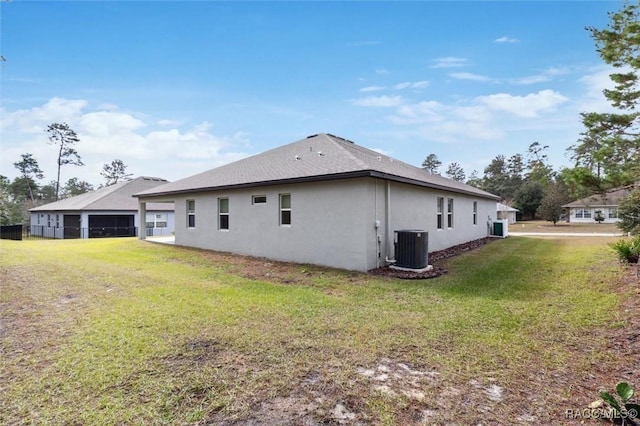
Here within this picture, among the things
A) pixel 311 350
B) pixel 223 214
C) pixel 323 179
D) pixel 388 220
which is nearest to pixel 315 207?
pixel 323 179

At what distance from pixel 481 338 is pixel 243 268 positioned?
696 cm

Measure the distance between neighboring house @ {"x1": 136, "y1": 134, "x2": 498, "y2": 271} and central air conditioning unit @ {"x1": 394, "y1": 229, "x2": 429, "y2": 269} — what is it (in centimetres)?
56

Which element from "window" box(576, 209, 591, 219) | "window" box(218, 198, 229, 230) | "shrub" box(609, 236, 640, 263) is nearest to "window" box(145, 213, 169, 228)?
"window" box(218, 198, 229, 230)

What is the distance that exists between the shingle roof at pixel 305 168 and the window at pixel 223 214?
772mm

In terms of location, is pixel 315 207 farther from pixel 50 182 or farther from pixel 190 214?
pixel 50 182

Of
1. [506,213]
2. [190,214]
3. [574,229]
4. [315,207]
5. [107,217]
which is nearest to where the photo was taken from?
[315,207]

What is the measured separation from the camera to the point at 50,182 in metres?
55.2

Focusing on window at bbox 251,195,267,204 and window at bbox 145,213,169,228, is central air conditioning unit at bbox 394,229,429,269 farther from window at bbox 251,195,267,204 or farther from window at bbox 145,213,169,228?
window at bbox 145,213,169,228

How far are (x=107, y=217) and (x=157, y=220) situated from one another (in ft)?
13.2

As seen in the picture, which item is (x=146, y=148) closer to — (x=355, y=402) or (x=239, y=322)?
(x=239, y=322)

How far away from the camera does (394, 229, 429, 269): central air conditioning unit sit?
353 inches

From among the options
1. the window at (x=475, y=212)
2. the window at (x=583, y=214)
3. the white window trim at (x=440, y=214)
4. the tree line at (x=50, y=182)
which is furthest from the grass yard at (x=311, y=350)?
the window at (x=583, y=214)

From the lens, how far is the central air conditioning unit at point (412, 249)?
8.98 meters

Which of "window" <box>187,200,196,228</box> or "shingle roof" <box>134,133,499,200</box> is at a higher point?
"shingle roof" <box>134,133,499,200</box>
